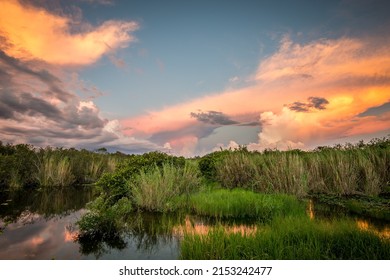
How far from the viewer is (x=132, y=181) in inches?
423

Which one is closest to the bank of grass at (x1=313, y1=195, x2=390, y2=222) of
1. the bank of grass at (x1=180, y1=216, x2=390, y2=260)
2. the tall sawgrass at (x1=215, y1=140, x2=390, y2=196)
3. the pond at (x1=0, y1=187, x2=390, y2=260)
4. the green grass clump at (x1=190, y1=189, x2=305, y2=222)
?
the pond at (x1=0, y1=187, x2=390, y2=260)

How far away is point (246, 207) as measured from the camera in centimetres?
821

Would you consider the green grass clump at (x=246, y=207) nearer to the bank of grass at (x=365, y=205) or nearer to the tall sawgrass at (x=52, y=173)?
the bank of grass at (x=365, y=205)

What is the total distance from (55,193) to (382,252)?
12.8 meters

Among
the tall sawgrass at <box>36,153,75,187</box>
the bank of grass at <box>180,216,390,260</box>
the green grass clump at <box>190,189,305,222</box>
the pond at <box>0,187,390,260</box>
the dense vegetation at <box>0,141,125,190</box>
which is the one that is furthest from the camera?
the tall sawgrass at <box>36,153,75,187</box>

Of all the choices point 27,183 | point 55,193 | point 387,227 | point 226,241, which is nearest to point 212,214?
point 226,241

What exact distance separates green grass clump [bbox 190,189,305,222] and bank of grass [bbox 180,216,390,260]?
2.60 m

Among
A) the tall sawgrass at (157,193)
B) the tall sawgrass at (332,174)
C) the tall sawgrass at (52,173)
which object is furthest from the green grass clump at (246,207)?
the tall sawgrass at (52,173)

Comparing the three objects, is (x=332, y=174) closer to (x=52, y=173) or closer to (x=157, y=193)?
(x=157, y=193)

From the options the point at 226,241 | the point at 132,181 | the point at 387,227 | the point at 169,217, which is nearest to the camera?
the point at 226,241

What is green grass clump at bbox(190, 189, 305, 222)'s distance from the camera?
787 centimetres

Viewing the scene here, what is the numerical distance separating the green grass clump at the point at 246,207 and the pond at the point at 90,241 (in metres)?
0.51

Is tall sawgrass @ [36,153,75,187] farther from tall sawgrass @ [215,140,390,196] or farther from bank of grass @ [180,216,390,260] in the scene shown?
bank of grass @ [180,216,390,260]

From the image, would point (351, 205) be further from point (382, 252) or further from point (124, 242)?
point (124, 242)
